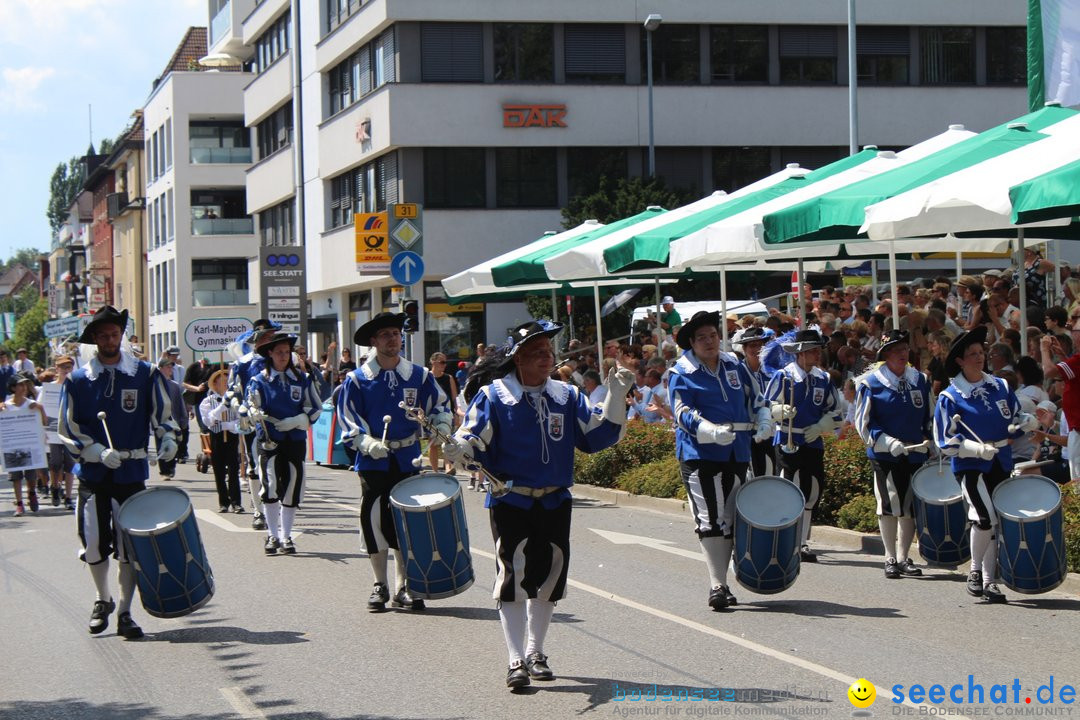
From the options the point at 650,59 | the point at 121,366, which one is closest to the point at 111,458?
the point at 121,366

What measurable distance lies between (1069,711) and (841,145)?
35.5 meters

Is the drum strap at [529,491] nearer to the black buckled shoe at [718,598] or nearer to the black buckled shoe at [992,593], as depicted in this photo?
the black buckled shoe at [718,598]

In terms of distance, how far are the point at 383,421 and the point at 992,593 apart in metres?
4.44

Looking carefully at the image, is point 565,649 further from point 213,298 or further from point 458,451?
point 213,298

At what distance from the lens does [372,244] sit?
31375 mm

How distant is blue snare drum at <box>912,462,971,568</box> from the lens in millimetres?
10805

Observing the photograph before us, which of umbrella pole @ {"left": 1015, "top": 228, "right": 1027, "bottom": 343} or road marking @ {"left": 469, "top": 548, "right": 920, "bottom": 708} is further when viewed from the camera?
umbrella pole @ {"left": 1015, "top": 228, "right": 1027, "bottom": 343}

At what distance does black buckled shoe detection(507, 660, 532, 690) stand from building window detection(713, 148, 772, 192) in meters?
34.0

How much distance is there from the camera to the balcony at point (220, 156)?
6494 cm

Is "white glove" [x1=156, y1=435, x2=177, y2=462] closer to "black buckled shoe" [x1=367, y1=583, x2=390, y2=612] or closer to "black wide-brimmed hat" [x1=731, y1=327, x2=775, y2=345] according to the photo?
"black buckled shoe" [x1=367, y1=583, x2=390, y2=612]

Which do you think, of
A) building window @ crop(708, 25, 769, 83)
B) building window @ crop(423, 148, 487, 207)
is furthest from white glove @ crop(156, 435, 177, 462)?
building window @ crop(708, 25, 769, 83)

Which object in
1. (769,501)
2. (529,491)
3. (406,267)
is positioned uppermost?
(406,267)

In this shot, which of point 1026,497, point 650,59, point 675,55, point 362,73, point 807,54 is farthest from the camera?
point 362,73

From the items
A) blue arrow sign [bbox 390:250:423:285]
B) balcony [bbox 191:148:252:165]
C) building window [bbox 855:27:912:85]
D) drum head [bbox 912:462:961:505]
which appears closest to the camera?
drum head [bbox 912:462:961:505]
